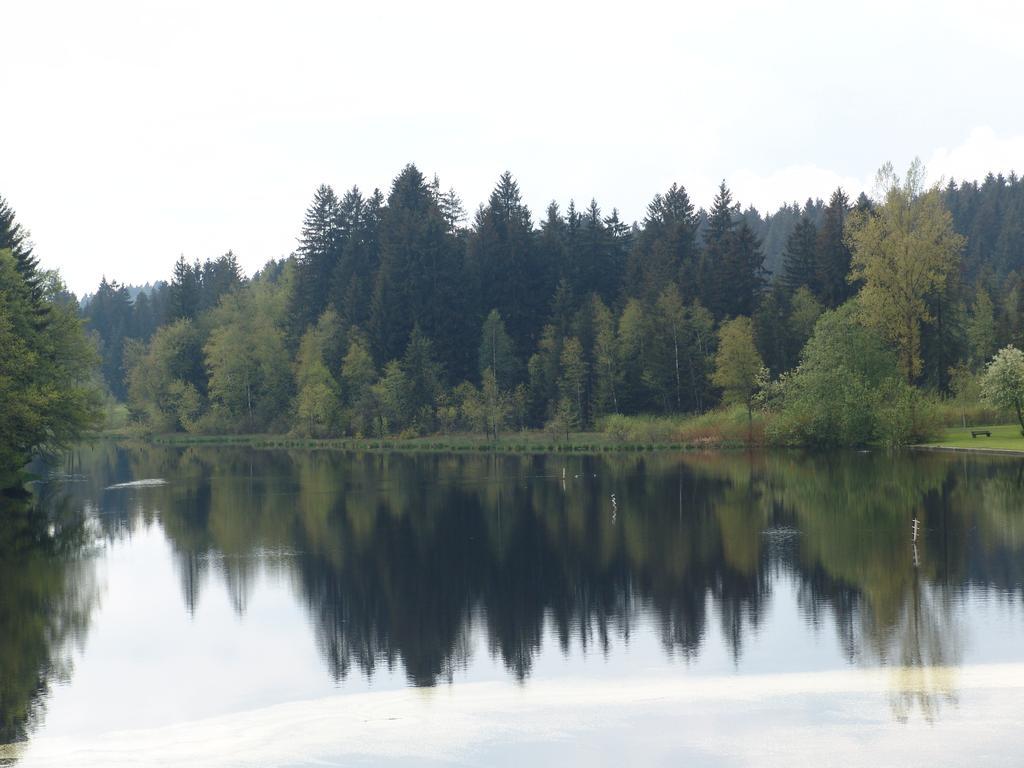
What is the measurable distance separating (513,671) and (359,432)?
93.5 metres

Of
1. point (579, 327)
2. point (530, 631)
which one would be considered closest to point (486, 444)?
point (579, 327)

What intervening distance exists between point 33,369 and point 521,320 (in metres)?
71.1

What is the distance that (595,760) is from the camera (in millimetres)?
18016

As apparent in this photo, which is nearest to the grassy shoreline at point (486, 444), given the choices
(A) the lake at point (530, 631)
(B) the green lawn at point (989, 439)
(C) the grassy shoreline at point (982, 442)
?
(C) the grassy shoreline at point (982, 442)

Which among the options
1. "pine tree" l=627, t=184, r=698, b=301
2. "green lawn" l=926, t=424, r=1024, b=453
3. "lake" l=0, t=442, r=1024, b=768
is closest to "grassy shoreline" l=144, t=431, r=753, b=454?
"green lawn" l=926, t=424, r=1024, b=453

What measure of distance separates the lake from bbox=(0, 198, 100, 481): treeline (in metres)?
5.22

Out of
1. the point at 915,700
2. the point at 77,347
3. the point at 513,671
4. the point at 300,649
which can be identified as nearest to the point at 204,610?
the point at 300,649

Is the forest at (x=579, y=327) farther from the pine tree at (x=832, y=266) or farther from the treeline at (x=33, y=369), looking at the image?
the treeline at (x=33, y=369)

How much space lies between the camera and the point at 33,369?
6297cm

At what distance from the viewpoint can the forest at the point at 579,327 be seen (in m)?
87.4

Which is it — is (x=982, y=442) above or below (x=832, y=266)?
below

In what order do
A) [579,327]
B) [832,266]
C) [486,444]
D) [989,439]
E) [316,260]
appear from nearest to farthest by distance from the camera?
[989,439] → [486,444] → [832,266] → [579,327] → [316,260]

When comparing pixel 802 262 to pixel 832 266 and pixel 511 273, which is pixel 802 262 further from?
pixel 511 273

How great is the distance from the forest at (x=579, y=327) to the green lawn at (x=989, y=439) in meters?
2.69
